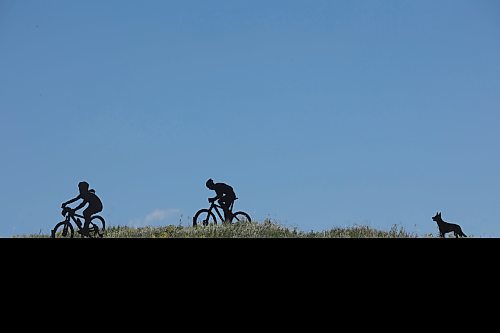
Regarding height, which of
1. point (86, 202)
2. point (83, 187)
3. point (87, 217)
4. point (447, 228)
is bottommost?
point (447, 228)

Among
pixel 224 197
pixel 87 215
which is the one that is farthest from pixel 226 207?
pixel 87 215

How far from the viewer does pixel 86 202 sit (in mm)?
6715

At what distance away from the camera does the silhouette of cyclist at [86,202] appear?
21.7ft

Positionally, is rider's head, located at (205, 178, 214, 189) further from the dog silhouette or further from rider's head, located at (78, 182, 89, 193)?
the dog silhouette

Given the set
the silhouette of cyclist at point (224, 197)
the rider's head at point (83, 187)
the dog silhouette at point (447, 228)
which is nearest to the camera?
the dog silhouette at point (447, 228)

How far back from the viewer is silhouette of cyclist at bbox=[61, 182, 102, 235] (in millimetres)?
6629

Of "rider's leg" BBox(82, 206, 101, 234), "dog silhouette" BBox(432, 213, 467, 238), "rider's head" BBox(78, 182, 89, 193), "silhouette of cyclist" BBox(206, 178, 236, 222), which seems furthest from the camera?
"silhouette of cyclist" BBox(206, 178, 236, 222)

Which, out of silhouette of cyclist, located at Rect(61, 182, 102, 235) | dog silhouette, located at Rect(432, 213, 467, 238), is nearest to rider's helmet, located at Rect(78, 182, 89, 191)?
silhouette of cyclist, located at Rect(61, 182, 102, 235)

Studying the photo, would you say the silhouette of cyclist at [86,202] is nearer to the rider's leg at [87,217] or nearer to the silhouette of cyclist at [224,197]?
the rider's leg at [87,217]

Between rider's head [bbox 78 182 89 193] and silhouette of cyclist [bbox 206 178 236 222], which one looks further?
silhouette of cyclist [bbox 206 178 236 222]

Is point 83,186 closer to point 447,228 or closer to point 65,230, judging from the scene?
point 65,230

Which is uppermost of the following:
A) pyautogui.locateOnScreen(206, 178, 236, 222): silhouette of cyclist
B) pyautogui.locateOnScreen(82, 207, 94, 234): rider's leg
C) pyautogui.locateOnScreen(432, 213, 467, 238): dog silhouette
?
pyautogui.locateOnScreen(206, 178, 236, 222): silhouette of cyclist

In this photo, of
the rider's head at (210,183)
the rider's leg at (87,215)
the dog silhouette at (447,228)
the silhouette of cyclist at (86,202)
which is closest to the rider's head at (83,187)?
the silhouette of cyclist at (86,202)
